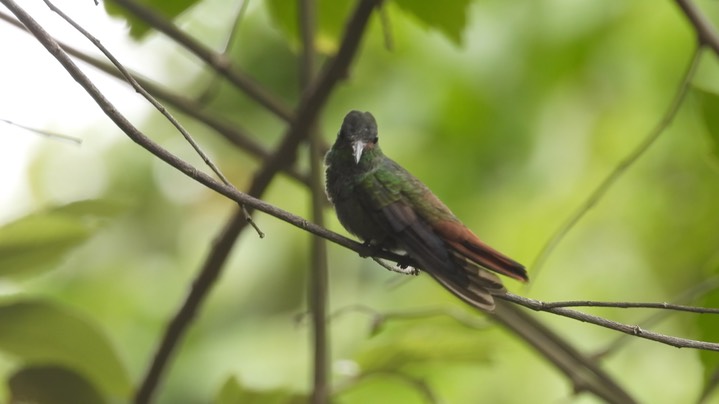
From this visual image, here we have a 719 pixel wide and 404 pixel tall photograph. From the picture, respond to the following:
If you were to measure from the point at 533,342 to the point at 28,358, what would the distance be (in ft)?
4.25

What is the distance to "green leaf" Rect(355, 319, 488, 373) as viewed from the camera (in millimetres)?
2219

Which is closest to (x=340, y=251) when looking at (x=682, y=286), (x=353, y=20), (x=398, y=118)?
(x=398, y=118)

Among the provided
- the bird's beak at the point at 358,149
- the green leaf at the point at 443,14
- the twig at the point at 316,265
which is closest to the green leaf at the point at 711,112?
the green leaf at the point at 443,14

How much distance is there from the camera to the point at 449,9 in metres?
2.21

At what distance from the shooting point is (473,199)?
3.58 m

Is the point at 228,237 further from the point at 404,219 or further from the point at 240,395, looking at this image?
the point at 404,219

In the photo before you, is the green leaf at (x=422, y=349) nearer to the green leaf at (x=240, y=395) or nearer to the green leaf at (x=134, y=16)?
the green leaf at (x=240, y=395)

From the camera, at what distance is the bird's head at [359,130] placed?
→ 1874 mm

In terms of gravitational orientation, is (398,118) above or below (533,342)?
above

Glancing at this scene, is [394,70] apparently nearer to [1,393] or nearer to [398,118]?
[398,118]

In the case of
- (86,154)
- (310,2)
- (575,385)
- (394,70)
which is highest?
(86,154)

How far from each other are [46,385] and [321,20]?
4.12ft

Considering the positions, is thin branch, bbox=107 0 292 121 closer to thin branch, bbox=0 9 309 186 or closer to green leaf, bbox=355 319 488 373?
thin branch, bbox=0 9 309 186

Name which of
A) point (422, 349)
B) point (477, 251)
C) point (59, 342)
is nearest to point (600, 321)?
point (477, 251)
